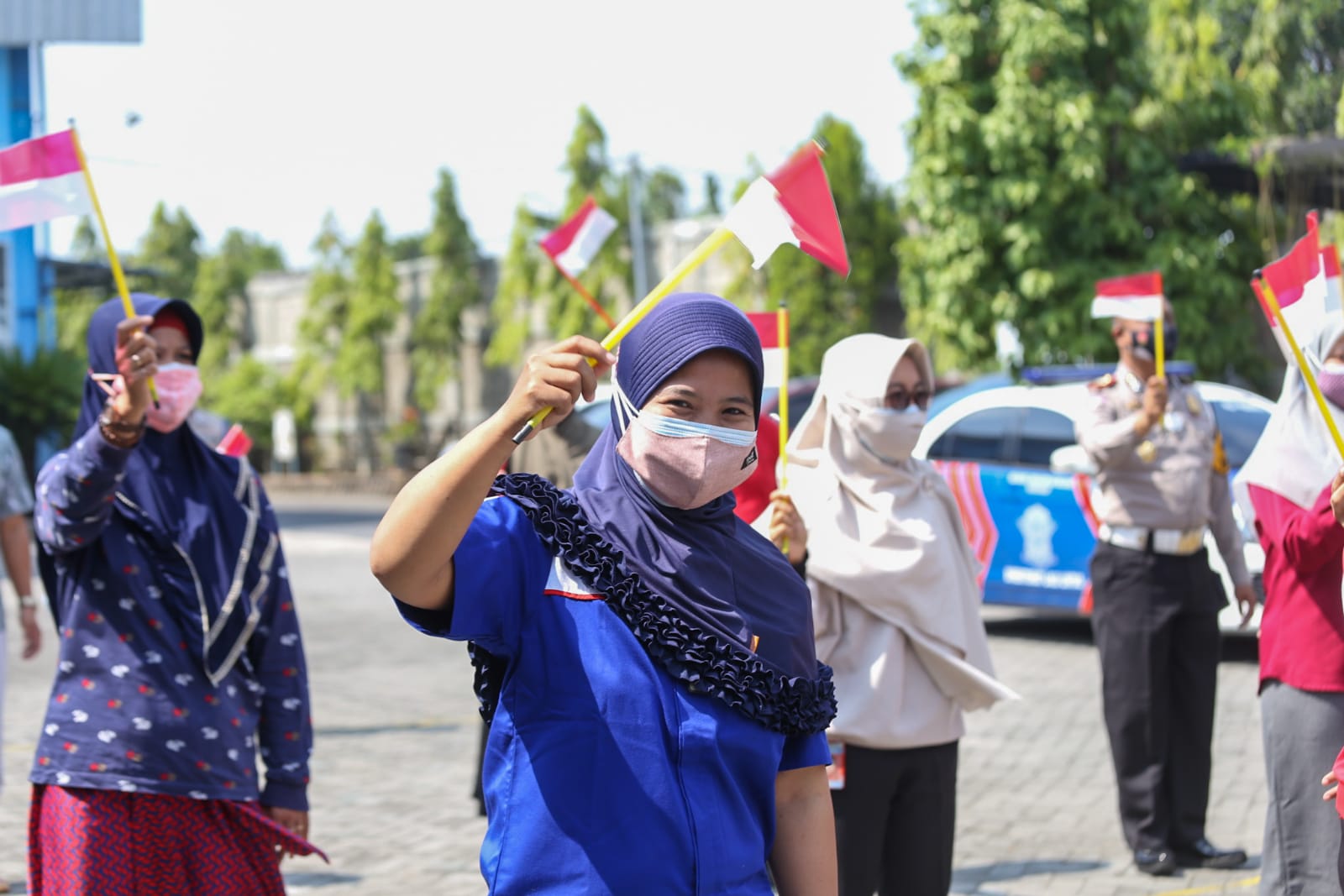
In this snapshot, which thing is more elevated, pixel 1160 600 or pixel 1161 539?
pixel 1161 539

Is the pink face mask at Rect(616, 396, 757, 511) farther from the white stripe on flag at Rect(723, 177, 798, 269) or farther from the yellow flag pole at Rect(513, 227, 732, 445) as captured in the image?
the white stripe on flag at Rect(723, 177, 798, 269)

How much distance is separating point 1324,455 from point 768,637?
2.19 metres

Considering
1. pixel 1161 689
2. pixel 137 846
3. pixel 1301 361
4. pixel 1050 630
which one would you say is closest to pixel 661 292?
pixel 1301 361

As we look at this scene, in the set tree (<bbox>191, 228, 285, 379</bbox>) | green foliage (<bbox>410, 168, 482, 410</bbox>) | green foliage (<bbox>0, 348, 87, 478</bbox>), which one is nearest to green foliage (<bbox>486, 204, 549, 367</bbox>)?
green foliage (<bbox>410, 168, 482, 410</bbox>)

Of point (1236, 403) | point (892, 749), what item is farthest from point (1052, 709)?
point (892, 749)

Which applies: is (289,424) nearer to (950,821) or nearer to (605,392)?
(605,392)

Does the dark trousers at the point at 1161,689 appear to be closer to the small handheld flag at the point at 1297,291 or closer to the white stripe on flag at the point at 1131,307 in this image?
the white stripe on flag at the point at 1131,307

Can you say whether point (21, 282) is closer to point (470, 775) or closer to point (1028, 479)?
point (1028, 479)

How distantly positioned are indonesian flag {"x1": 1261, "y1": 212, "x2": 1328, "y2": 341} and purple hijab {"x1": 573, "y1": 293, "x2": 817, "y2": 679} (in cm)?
156

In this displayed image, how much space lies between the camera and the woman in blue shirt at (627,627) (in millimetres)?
2289

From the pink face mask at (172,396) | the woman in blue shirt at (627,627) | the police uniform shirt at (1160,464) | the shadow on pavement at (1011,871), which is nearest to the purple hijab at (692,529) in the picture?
the woman in blue shirt at (627,627)

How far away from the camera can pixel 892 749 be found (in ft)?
14.4

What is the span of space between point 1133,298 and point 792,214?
402 cm

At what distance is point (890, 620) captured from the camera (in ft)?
14.8
